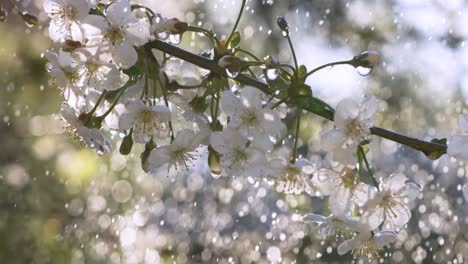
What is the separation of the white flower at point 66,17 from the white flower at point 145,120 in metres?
0.07

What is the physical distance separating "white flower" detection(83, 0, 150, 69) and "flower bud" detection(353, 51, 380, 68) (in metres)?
0.17

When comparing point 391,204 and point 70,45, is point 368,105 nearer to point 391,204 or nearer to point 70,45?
point 391,204

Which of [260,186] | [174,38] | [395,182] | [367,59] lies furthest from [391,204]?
[260,186]

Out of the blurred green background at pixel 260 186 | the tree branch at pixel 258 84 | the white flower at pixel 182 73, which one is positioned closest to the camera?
the tree branch at pixel 258 84

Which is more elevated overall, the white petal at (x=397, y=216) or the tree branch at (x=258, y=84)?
the tree branch at (x=258, y=84)

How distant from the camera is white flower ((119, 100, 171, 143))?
0.56 meters

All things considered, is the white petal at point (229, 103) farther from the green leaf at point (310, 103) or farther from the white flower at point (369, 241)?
the white flower at point (369, 241)

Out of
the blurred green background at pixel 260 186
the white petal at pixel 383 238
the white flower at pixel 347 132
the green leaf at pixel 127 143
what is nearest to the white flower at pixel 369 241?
the white petal at pixel 383 238

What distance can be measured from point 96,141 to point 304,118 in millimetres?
1976

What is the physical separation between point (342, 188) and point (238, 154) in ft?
0.30

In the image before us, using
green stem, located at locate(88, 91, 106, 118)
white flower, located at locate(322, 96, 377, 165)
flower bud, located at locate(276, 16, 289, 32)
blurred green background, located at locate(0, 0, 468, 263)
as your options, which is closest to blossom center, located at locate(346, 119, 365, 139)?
white flower, located at locate(322, 96, 377, 165)

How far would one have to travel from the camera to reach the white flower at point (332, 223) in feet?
2.01

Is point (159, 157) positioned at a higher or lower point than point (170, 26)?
lower

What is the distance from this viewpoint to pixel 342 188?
0.57 metres
